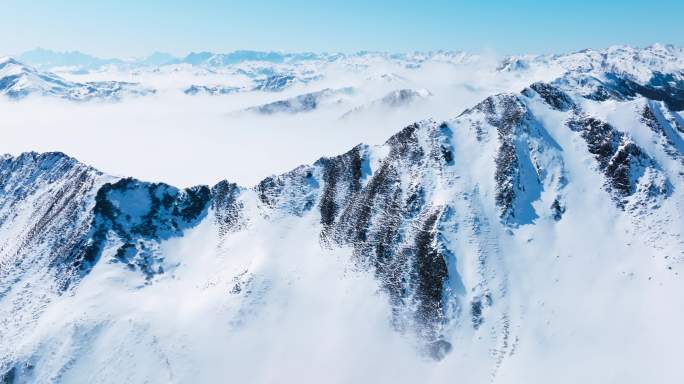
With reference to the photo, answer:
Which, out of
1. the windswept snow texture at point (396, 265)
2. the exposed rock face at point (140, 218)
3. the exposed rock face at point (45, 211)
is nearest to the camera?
the windswept snow texture at point (396, 265)

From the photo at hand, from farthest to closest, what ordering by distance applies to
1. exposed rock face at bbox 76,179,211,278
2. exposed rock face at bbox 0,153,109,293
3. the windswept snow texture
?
exposed rock face at bbox 0,153,109,293, exposed rock face at bbox 76,179,211,278, the windswept snow texture

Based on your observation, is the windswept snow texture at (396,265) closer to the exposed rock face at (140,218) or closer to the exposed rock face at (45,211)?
the exposed rock face at (140,218)

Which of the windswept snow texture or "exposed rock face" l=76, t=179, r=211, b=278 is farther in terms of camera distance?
"exposed rock face" l=76, t=179, r=211, b=278

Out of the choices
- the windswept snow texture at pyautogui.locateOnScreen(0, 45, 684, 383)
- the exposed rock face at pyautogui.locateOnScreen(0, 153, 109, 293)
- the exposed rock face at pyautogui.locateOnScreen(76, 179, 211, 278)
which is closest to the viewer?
the windswept snow texture at pyautogui.locateOnScreen(0, 45, 684, 383)

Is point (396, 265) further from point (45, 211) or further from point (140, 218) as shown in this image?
Result: point (45, 211)

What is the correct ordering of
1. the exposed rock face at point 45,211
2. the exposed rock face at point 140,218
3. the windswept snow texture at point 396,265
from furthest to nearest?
the exposed rock face at point 45,211 → the exposed rock face at point 140,218 → the windswept snow texture at point 396,265

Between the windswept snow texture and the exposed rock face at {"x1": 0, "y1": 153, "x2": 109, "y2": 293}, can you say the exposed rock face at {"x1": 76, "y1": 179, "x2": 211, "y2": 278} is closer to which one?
the windswept snow texture

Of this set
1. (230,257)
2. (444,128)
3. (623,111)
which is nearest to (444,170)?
(444,128)

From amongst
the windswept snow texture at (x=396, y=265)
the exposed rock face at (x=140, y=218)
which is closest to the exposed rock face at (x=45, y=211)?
the windswept snow texture at (x=396, y=265)

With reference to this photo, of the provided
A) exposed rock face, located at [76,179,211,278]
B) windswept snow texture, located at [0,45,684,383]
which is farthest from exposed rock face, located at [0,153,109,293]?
exposed rock face, located at [76,179,211,278]

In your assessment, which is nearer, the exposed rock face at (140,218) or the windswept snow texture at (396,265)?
the windswept snow texture at (396,265)
